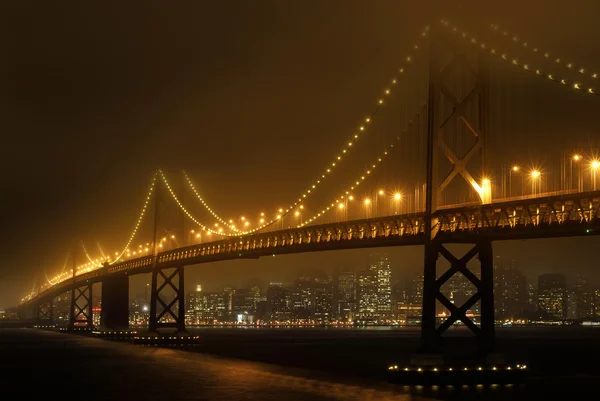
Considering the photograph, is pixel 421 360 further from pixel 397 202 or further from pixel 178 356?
pixel 178 356

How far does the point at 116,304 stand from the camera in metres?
125

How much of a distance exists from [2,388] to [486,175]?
980 inches

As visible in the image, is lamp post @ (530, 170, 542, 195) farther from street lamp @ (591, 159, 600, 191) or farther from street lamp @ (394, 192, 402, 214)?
street lamp @ (394, 192, 402, 214)

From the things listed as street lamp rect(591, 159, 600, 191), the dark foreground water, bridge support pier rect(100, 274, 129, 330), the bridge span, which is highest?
street lamp rect(591, 159, 600, 191)

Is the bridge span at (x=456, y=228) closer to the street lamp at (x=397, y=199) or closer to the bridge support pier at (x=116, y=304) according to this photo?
the street lamp at (x=397, y=199)

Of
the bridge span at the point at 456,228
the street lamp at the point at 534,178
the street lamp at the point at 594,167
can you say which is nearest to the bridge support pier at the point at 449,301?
the bridge span at the point at 456,228

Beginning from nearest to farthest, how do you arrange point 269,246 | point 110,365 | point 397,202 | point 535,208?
point 535,208 < point 397,202 < point 110,365 < point 269,246

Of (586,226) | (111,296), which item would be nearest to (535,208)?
(586,226)

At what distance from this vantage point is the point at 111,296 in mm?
126625

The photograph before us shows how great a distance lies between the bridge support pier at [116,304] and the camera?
12462 cm

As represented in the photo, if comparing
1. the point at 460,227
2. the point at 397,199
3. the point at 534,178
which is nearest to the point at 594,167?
the point at 534,178

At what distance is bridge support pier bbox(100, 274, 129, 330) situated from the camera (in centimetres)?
12462

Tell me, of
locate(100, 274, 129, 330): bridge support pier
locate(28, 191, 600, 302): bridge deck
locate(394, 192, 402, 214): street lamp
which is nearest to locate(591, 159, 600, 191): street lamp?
locate(28, 191, 600, 302): bridge deck

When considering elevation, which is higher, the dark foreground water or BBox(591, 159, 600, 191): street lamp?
BBox(591, 159, 600, 191): street lamp
